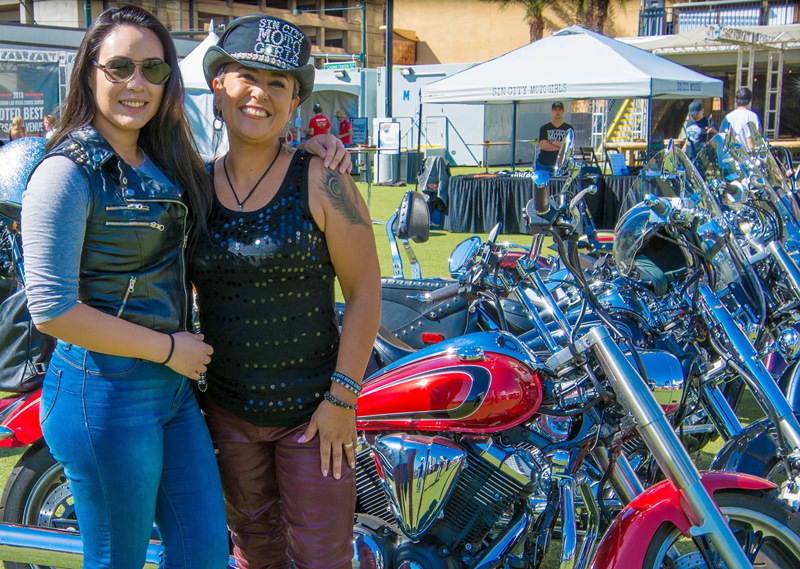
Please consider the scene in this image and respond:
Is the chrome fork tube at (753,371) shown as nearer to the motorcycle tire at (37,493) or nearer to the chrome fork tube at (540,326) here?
the chrome fork tube at (540,326)

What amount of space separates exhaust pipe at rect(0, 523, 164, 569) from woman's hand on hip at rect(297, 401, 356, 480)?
2.50 feet

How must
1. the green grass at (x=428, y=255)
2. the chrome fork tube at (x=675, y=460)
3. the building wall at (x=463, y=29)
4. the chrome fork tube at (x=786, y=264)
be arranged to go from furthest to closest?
the building wall at (x=463, y=29)
the green grass at (x=428, y=255)
the chrome fork tube at (x=786, y=264)
the chrome fork tube at (x=675, y=460)

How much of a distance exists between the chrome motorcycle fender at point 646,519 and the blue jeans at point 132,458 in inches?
37.5

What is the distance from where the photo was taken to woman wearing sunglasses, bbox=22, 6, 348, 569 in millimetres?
1658

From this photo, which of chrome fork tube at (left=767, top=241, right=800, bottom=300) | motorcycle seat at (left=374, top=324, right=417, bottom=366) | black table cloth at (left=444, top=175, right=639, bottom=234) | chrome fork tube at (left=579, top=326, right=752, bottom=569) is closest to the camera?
chrome fork tube at (left=579, top=326, right=752, bottom=569)

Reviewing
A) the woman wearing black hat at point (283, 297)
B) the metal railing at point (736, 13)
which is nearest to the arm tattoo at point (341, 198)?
the woman wearing black hat at point (283, 297)

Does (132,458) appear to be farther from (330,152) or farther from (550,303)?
(550,303)

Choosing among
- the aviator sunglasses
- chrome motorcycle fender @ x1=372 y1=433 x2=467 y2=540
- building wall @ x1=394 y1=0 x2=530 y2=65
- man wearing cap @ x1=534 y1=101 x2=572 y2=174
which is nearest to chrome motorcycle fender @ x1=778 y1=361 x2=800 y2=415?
chrome motorcycle fender @ x1=372 y1=433 x2=467 y2=540

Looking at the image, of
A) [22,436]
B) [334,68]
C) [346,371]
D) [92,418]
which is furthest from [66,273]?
[334,68]

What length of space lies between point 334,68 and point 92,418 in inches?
879

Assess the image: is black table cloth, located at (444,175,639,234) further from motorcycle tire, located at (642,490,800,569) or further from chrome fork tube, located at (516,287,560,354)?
motorcycle tire, located at (642,490,800,569)

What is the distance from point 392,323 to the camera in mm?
4234

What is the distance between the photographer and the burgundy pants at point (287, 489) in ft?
6.40

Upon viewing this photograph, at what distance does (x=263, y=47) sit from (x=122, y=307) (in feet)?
2.25
